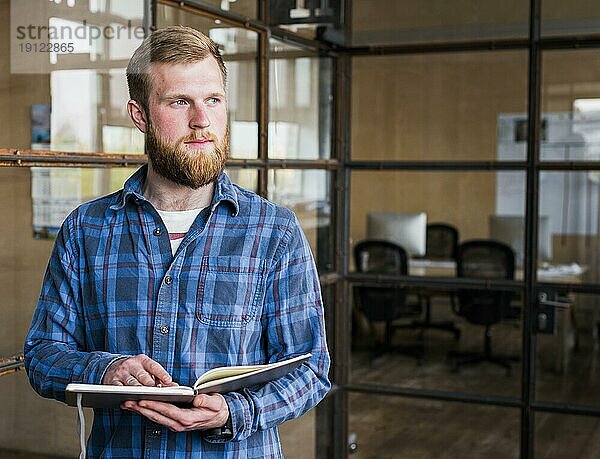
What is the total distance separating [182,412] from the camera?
160 cm

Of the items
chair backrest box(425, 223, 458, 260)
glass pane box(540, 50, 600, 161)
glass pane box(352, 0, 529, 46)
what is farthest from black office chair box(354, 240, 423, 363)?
glass pane box(352, 0, 529, 46)

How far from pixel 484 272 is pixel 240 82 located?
124 cm

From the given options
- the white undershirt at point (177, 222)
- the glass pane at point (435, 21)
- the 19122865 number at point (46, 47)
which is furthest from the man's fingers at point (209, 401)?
the glass pane at point (435, 21)

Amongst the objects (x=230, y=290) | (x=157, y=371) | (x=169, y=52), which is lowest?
(x=157, y=371)

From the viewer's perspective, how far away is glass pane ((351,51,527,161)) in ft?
12.4

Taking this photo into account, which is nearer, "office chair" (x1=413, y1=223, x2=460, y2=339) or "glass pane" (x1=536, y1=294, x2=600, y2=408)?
"glass pane" (x1=536, y1=294, x2=600, y2=408)

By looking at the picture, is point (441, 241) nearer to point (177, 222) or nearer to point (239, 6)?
point (239, 6)

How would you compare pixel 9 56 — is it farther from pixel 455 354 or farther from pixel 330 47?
pixel 455 354

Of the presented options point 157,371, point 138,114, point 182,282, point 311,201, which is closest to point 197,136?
point 138,114

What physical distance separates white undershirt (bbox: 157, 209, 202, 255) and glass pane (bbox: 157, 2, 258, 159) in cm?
132

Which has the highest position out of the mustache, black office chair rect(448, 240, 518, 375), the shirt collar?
the mustache

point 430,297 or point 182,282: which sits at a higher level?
point 182,282

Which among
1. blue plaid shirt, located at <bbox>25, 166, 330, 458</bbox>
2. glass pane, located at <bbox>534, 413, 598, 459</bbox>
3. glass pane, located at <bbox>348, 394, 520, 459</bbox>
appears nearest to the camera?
blue plaid shirt, located at <bbox>25, 166, 330, 458</bbox>

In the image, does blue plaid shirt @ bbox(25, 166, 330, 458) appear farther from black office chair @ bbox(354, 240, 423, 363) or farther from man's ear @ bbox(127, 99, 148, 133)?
black office chair @ bbox(354, 240, 423, 363)
